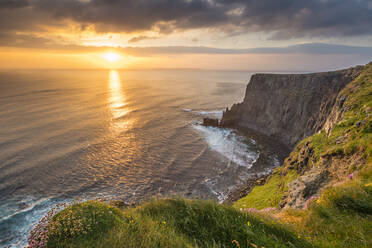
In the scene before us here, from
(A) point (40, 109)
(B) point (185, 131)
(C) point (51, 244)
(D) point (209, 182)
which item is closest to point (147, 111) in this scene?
(B) point (185, 131)

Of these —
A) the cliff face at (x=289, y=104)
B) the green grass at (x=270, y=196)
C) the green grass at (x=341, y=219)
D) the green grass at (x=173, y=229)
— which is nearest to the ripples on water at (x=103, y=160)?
the green grass at (x=270, y=196)

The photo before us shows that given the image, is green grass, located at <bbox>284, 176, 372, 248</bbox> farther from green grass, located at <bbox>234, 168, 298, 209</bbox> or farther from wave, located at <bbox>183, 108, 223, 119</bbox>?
wave, located at <bbox>183, 108, 223, 119</bbox>

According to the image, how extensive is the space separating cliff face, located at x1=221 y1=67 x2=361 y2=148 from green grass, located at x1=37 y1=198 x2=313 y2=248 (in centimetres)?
3707

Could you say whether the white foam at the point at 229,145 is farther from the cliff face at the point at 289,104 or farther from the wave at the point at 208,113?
the wave at the point at 208,113

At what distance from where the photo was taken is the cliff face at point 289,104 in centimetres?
4031

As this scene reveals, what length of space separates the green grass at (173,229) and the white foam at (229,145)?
30.7m

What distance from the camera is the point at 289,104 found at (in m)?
48.5

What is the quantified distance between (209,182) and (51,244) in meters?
26.4

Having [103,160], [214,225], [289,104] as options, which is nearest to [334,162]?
[214,225]

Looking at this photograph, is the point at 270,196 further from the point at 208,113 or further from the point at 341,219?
the point at 208,113

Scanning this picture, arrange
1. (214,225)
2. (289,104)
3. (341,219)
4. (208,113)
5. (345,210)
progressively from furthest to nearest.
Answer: (208,113) → (289,104) → (345,210) → (341,219) → (214,225)

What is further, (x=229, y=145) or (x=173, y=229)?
(x=229, y=145)

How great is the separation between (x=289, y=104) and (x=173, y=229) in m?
51.9

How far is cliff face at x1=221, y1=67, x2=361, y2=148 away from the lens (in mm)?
40312
